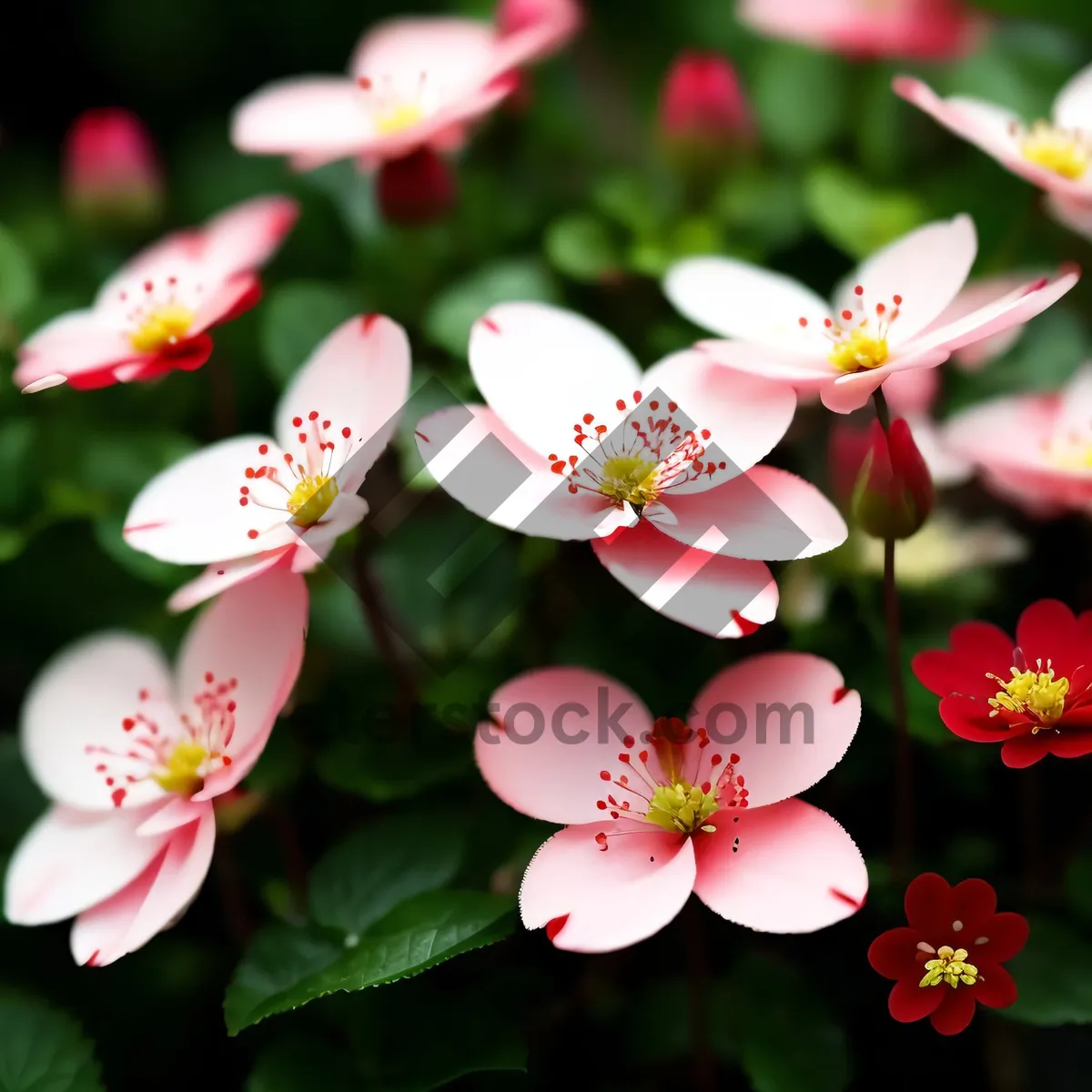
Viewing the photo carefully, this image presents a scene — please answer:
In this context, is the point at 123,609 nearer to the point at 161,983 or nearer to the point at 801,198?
the point at 161,983

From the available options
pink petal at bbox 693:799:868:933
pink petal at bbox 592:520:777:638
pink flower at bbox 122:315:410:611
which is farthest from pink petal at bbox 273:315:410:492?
pink petal at bbox 693:799:868:933

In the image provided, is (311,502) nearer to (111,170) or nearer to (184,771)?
(184,771)

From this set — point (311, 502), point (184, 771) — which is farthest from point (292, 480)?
point (184, 771)

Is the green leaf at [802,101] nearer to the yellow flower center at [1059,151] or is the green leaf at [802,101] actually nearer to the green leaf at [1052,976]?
the yellow flower center at [1059,151]

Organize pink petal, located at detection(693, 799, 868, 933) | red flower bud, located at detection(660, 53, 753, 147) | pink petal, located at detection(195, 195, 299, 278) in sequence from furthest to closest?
1. red flower bud, located at detection(660, 53, 753, 147)
2. pink petal, located at detection(195, 195, 299, 278)
3. pink petal, located at detection(693, 799, 868, 933)

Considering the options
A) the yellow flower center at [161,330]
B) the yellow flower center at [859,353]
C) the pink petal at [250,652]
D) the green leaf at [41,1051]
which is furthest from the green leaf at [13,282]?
the yellow flower center at [859,353]

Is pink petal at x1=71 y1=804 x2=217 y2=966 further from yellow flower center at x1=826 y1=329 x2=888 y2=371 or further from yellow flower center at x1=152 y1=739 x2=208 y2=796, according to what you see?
yellow flower center at x1=826 y1=329 x2=888 y2=371

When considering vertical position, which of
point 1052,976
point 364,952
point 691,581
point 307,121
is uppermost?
point 307,121
